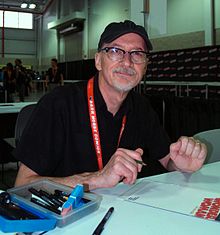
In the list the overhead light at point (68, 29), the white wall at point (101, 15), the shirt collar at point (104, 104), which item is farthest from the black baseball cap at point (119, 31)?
the overhead light at point (68, 29)

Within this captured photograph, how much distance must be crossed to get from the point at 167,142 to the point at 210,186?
59 cm

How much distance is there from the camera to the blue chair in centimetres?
178

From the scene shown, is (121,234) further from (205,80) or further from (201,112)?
(205,80)

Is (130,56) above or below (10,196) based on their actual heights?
above

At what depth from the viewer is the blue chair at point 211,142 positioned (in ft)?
5.84

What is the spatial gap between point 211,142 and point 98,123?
686 millimetres

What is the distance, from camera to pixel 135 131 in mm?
1678

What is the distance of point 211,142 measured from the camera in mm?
1811

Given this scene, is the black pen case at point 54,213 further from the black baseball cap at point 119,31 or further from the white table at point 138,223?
the black baseball cap at point 119,31

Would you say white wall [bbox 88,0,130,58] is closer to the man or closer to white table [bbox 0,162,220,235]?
the man

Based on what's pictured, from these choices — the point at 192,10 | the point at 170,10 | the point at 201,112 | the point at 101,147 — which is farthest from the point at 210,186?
the point at 170,10

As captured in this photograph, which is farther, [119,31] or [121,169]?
[119,31]

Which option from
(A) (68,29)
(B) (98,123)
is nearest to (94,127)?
(B) (98,123)

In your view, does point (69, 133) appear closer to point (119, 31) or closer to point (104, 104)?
point (104, 104)
